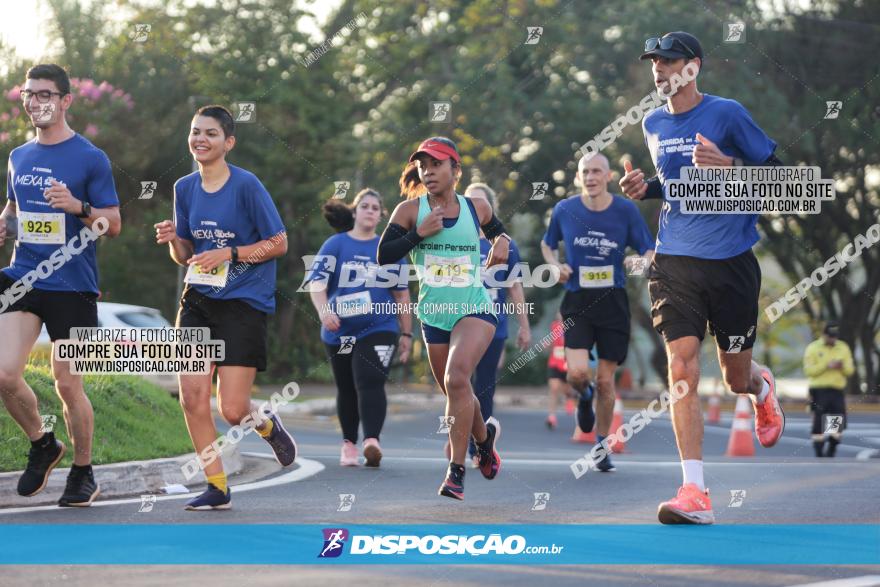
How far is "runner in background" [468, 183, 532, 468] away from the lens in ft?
36.1

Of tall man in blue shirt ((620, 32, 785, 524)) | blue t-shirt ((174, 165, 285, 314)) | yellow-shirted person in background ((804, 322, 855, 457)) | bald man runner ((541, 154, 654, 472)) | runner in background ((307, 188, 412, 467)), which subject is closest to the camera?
tall man in blue shirt ((620, 32, 785, 524))

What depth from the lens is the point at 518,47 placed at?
29953mm

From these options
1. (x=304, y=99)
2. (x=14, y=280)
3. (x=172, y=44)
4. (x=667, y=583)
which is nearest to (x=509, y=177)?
(x=304, y=99)

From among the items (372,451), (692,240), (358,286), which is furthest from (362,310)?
(692,240)

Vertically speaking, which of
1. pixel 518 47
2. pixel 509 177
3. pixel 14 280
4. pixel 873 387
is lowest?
pixel 873 387

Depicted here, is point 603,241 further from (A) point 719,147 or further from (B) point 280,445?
(A) point 719,147

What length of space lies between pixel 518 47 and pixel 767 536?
78.4 feet

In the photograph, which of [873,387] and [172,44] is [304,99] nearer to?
[172,44]

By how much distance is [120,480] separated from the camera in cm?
975

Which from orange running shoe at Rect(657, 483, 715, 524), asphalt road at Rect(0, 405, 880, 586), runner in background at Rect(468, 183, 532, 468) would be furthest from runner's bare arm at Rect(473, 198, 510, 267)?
orange running shoe at Rect(657, 483, 715, 524)

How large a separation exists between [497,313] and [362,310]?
3.96 feet

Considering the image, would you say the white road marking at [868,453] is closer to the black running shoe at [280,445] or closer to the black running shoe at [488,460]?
the black running shoe at [488,460]

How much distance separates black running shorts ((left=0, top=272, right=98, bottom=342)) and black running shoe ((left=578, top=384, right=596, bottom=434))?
16.0ft

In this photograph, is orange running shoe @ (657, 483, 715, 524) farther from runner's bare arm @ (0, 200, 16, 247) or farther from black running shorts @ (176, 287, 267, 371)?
runner's bare arm @ (0, 200, 16, 247)
